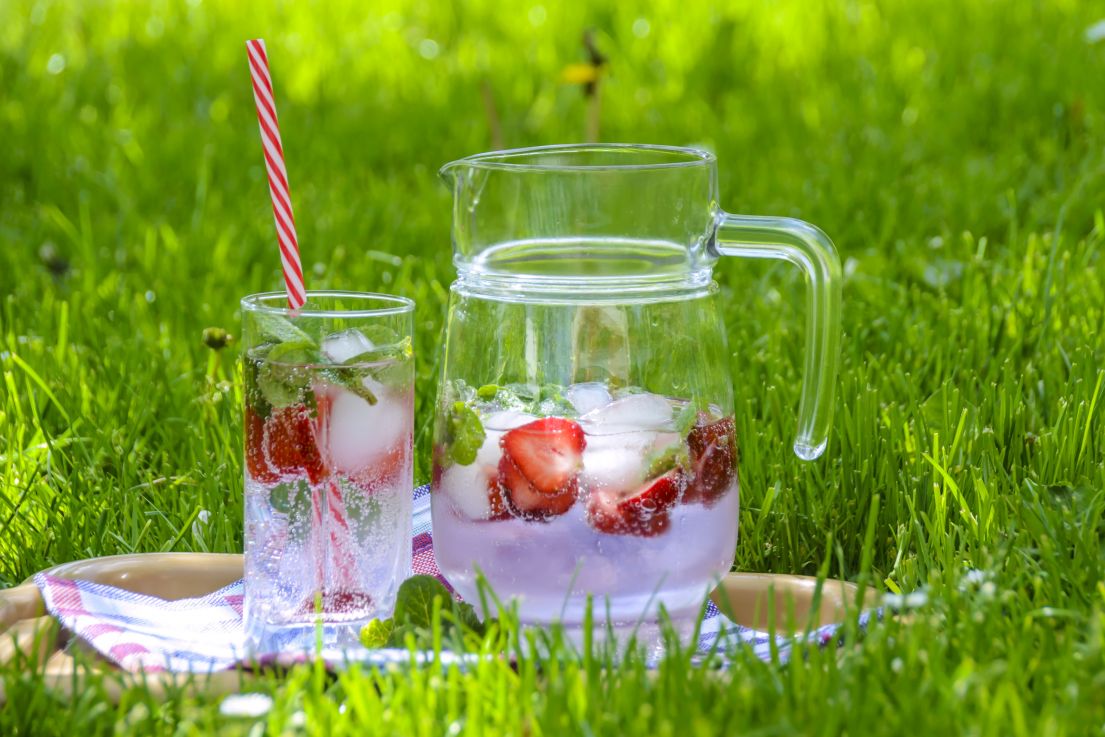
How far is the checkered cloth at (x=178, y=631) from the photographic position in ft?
4.22

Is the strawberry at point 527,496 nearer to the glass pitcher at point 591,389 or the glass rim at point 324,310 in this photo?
the glass pitcher at point 591,389

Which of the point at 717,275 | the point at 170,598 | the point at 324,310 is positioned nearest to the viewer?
the point at 324,310

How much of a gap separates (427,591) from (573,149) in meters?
0.48

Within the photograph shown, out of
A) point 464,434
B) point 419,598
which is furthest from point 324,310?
point 419,598

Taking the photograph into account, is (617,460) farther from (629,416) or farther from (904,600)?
(904,600)

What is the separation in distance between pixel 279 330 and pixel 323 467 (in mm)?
136

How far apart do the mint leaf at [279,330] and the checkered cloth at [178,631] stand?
11.5 inches

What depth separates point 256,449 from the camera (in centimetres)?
136

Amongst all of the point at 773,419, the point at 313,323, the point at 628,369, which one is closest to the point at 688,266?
the point at 628,369

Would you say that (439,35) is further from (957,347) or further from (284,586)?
(284,586)

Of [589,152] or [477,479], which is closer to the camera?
[477,479]

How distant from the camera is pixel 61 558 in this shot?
66.5 inches

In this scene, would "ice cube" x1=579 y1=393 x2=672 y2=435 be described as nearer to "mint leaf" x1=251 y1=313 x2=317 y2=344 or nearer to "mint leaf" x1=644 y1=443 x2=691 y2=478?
"mint leaf" x1=644 y1=443 x2=691 y2=478

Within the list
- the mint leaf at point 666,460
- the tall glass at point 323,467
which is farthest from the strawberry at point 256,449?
the mint leaf at point 666,460
